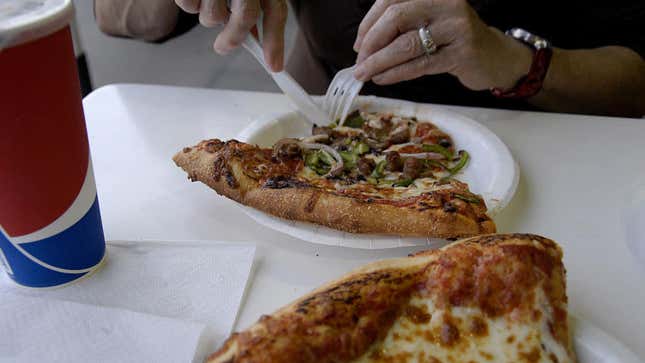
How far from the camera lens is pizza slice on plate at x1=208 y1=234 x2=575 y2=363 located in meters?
0.54

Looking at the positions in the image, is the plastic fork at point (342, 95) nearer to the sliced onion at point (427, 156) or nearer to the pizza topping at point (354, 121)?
the pizza topping at point (354, 121)

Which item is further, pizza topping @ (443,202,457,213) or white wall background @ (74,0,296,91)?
white wall background @ (74,0,296,91)

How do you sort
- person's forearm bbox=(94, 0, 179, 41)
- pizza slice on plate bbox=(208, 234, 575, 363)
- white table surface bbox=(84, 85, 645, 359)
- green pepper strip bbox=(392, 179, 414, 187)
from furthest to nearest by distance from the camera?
1. person's forearm bbox=(94, 0, 179, 41)
2. green pepper strip bbox=(392, 179, 414, 187)
3. white table surface bbox=(84, 85, 645, 359)
4. pizza slice on plate bbox=(208, 234, 575, 363)

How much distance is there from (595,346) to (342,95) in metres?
0.69

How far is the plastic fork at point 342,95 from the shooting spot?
112 cm

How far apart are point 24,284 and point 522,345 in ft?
1.94

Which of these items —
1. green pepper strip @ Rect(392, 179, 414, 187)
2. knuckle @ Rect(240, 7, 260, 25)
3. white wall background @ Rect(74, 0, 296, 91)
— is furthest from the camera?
white wall background @ Rect(74, 0, 296, 91)

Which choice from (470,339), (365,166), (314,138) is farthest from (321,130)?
(470,339)

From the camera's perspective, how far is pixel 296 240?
854 mm

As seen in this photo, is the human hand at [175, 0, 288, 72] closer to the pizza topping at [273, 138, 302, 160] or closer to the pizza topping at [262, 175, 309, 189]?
the pizza topping at [273, 138, 302, 160]

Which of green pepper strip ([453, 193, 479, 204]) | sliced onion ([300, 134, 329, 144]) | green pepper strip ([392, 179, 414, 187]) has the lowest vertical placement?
sliced onion ([300, 134, 329, 144])

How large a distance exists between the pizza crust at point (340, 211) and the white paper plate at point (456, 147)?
0.01 m

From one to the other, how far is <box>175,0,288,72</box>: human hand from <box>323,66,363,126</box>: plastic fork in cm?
12

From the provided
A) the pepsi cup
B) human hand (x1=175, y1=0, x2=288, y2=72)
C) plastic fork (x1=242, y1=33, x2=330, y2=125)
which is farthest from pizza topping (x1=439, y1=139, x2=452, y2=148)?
the pepsi cup
